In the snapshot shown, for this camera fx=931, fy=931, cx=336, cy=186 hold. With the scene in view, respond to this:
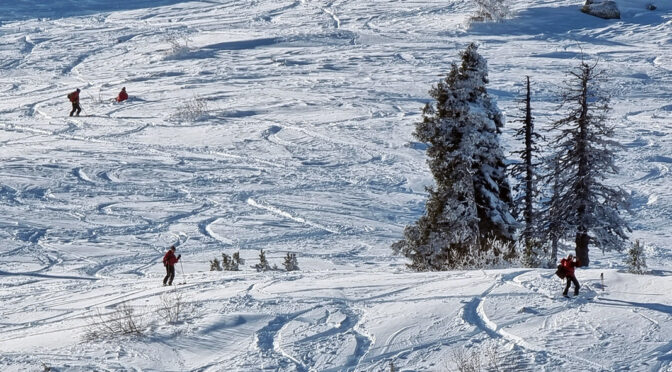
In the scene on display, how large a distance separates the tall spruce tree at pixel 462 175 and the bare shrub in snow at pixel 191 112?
72.6 feet

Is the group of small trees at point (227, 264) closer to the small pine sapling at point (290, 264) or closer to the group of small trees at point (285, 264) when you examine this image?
the group of small trees at point (285, 264)

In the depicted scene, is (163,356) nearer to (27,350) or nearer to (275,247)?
(27,350)

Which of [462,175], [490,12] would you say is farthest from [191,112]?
[490,12]

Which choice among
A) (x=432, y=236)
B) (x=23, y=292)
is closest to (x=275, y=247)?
(x=432, y=236)

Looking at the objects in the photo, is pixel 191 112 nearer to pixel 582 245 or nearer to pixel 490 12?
pixel 582 245

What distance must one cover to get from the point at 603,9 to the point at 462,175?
45.3m

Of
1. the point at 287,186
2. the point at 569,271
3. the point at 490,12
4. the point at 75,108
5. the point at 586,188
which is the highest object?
the point at 569,271

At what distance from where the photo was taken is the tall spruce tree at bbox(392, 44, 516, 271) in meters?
19.1

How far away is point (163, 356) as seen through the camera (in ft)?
36.8

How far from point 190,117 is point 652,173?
19462 mm

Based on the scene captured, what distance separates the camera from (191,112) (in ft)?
133

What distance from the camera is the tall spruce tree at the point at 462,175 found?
1906 cm

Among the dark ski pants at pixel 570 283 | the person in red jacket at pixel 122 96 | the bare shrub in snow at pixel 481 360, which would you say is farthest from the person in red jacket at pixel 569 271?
the person in red jacket at pixel 122 96

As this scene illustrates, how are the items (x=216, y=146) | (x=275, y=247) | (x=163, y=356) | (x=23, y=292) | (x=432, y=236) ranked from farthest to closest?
(x=216, y=146) < (x=275, y=247) < (x=432, y=236) < (x=23, y=292) < (x=163, y=356)
